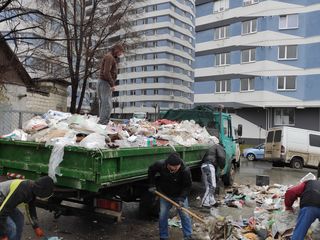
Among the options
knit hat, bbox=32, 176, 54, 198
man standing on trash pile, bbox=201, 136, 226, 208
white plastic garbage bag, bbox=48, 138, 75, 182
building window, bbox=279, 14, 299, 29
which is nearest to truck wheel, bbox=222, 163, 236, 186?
man standing on trash pile, bbox=201, 136, 226, 208

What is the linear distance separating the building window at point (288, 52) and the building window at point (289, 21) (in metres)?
1.71

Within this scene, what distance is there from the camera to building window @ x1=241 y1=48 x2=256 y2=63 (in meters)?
37.6

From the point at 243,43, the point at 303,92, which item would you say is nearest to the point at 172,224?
the point at 303,92

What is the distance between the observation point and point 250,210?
945cm

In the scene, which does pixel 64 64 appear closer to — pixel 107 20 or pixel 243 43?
pixel 107 20

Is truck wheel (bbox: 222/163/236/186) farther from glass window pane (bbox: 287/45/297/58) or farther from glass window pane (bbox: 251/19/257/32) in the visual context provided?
glass window pane (bbox: 251/19/257/32)

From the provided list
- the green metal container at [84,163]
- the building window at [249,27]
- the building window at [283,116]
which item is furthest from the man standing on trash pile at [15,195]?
the building window at [249,27]

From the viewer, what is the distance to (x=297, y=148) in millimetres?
21328

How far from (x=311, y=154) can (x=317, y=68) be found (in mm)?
15406

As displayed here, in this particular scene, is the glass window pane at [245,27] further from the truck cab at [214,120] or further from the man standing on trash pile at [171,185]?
the man standing on trash pile at [171,185]

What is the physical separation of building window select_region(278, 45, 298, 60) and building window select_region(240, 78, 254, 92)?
3239mm

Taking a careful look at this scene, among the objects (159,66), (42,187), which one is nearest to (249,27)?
(42,187)

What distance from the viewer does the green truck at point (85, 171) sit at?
18.5 ft

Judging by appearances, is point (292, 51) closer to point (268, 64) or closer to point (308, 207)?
point (268, 64)
